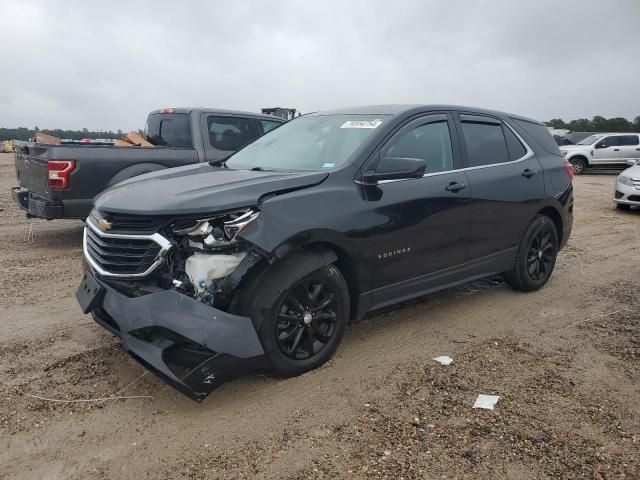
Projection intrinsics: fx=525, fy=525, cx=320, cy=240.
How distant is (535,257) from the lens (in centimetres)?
532

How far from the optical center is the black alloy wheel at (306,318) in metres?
3.27

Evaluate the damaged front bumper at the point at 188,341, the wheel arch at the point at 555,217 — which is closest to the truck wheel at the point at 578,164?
the wheel arch at the point at 555,217

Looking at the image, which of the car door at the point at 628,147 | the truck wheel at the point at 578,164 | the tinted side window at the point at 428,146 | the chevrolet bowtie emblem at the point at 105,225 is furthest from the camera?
the truck wheel at the point at 578,164

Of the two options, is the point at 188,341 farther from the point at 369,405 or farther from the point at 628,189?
the point at 628,189

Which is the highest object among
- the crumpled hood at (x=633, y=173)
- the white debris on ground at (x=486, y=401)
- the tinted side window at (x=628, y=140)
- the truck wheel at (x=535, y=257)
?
the tinted side window at (x=628, y=140)

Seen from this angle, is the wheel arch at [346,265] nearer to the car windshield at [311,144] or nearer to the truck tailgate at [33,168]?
the car windshield at [311,144]

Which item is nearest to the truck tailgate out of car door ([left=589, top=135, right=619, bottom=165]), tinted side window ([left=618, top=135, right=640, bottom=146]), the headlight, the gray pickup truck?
the gray pickup truck

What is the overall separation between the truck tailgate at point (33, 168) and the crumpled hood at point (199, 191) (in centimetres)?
294

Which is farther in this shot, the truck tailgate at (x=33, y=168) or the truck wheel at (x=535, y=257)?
the truck tailgate at (x=33, y=168)

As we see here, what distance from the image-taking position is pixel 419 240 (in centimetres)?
399

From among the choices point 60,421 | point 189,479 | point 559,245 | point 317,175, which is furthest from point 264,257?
point 559,245

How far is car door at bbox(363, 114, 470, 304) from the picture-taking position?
3.74 metres

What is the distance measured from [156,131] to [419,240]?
5.30m

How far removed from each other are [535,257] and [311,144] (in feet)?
8.83
